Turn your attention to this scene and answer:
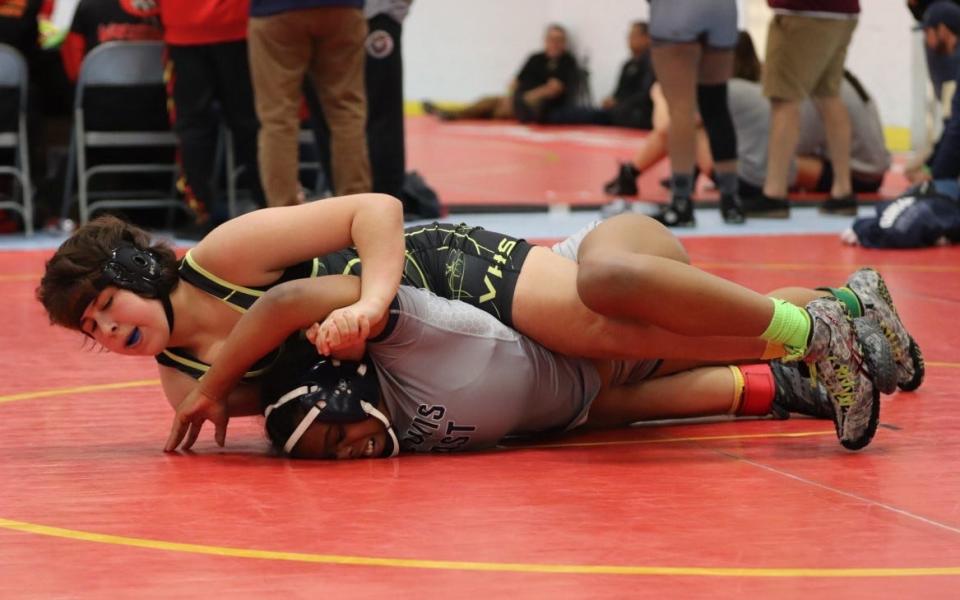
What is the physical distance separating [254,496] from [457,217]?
211 inches

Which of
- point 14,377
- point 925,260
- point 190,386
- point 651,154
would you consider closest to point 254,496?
point 190,386

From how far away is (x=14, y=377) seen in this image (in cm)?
401

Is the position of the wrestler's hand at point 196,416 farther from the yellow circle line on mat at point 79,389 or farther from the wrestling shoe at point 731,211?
the wrestling shoe at point 731,211

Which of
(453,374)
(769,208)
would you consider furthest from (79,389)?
(769,208)

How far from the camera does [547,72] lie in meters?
16.6

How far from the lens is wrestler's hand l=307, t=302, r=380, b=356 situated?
109 inches

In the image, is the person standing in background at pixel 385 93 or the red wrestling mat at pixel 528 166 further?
the red wrestling mat at pixel 528 166

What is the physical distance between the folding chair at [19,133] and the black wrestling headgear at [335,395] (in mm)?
4533

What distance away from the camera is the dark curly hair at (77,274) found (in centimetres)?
291

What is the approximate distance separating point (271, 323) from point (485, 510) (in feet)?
1.89

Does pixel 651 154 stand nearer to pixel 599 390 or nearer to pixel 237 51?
pixel 237 51

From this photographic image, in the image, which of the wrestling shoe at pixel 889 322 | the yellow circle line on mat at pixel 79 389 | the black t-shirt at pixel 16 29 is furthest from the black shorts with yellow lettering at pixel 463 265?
the black t-shirt at pixel 16 29

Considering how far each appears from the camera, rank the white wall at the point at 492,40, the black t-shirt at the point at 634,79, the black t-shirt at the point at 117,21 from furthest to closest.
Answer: the white wall at the point at 492,40, the black t-shirt at the point at 634,79, the black t-shirt at the point at 117,21

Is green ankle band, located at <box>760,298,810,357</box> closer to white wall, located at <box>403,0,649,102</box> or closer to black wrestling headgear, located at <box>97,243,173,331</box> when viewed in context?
black wrestling headgear, located at <box>97,243,173,331</box>
